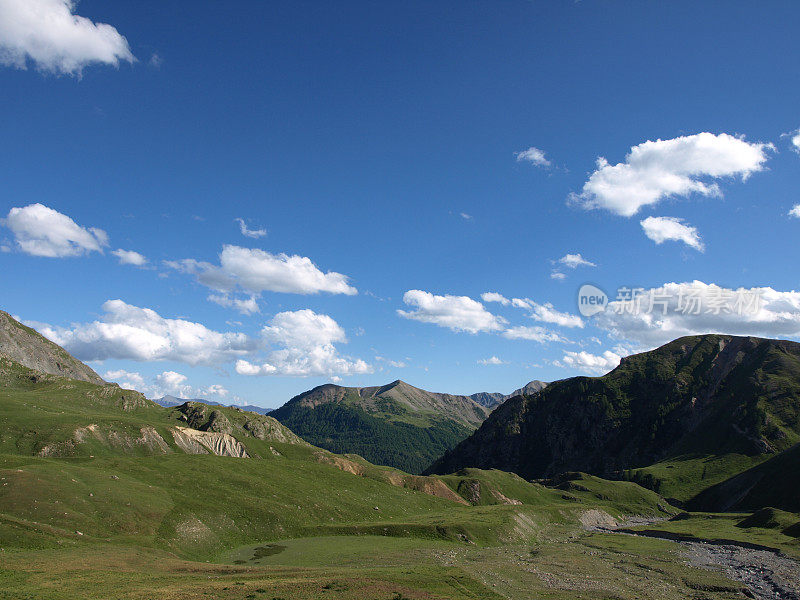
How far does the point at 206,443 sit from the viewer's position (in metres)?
170

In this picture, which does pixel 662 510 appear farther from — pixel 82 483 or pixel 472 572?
pixel 82 483

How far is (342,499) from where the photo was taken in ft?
390

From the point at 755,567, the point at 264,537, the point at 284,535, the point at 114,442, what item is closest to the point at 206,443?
the point at 114,442

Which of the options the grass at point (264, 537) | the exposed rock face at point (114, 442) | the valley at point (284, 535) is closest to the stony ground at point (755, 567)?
the valley at point (284, 535)

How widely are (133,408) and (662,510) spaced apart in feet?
775

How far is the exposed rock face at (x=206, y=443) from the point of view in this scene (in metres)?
158

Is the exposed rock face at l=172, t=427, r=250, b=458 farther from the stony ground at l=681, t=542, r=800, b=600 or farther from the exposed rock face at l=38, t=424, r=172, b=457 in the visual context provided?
the stony ground at l=681, t=542, r=800, b=600

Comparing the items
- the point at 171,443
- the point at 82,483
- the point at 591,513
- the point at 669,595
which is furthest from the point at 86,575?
the point at 591,513

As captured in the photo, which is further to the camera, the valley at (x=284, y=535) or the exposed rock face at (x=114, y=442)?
the exposed rock face at (x=114, y=442)

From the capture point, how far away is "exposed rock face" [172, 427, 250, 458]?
158375mm

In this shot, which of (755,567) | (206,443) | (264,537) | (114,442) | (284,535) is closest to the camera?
(755,567)

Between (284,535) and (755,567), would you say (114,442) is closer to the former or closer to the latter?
(284,535)

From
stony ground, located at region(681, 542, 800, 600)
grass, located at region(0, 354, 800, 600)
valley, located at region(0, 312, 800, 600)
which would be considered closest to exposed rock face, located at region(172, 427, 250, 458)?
valley, located at region(0, 312, 800, 600)

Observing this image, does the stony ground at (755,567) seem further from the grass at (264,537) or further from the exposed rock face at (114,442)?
the exposed rock face at (114,442)
